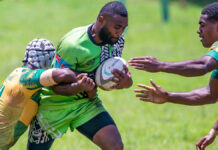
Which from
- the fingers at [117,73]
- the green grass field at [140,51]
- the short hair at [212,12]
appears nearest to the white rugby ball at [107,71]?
the fingers at [117,73]

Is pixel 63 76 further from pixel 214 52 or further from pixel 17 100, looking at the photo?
pixel 214 52

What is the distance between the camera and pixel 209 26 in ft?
16.5

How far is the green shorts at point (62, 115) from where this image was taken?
5195 millimetres

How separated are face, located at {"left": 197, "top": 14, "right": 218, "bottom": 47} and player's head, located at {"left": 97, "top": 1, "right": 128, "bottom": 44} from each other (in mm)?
873

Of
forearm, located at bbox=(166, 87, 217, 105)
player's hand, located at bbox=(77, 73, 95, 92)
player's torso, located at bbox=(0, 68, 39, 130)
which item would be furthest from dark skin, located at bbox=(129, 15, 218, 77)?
player's torso, located at bbox=(0, 68, 39, 130)

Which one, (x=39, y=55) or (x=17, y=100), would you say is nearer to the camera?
(x=17, y=100)

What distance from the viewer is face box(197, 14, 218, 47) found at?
503 cm

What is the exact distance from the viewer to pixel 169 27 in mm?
20094

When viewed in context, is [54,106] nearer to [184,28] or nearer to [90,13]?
[184,28]

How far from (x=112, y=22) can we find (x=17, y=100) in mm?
1337

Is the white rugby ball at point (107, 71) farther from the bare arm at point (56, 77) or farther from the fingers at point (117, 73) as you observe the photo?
the bare arm at point (56, 77)

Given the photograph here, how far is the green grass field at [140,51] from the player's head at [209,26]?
254 centimetres

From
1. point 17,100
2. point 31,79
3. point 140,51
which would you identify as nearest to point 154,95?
point 31,79

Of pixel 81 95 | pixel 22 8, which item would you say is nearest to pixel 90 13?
pixel 22 8
